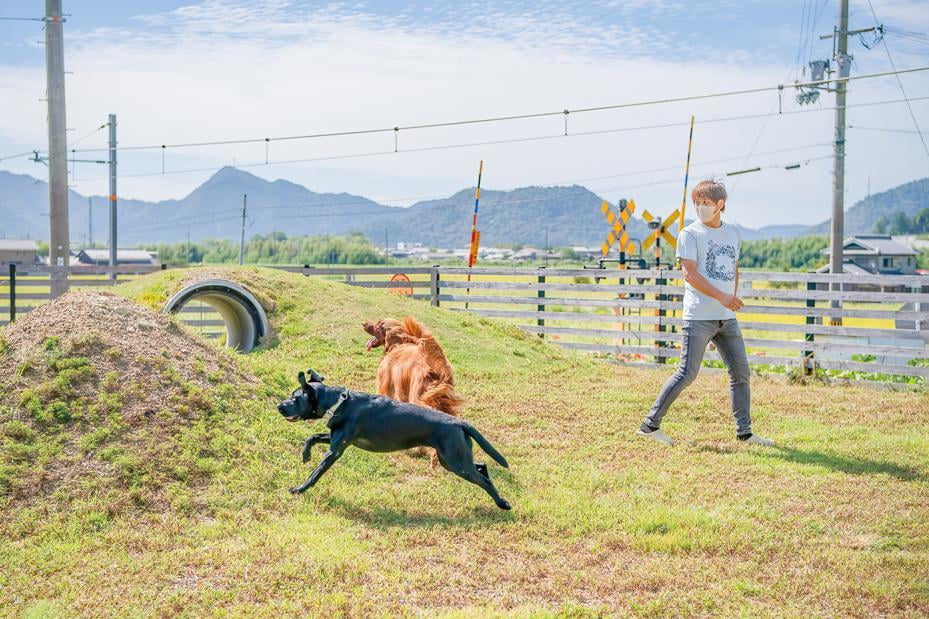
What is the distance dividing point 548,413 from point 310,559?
4.45 metres

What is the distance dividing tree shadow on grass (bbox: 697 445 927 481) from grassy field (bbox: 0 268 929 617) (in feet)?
0.09

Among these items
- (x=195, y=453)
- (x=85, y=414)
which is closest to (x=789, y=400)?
(x=195, y=453)

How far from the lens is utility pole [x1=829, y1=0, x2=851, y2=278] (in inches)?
628

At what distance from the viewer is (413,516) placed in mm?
5043

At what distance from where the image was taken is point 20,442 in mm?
5211

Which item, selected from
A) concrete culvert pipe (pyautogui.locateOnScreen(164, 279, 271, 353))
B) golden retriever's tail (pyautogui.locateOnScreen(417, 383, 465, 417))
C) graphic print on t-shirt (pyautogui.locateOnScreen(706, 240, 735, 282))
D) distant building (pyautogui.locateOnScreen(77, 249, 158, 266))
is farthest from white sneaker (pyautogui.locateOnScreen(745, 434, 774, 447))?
distant building (pyautogui.locateOnScreen(77, 249, 158, 266))

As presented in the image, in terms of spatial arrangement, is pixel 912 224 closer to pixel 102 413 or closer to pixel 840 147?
pixel 840 147

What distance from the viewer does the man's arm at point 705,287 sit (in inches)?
266

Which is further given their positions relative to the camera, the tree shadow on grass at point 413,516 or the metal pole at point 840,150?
the metal pole at point 840,150

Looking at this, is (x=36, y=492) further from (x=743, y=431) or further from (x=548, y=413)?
(x=743, y=431)

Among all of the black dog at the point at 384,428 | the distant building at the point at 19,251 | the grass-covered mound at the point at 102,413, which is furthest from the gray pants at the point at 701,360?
the distant building at the point at 19,251

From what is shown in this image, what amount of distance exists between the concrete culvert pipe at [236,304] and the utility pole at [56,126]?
206 inches

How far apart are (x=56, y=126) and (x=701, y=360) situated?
13.0 meters

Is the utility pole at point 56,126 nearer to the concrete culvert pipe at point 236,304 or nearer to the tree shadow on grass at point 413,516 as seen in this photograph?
the concrete culvert pipe at point 236,304
